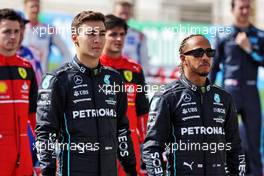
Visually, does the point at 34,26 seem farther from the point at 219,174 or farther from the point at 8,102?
the point at 219,174

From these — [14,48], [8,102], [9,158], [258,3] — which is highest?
[258,3]

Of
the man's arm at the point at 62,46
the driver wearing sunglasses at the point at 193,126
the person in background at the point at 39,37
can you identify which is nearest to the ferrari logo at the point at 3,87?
the driver wearing sunglasses at the point at 193,126

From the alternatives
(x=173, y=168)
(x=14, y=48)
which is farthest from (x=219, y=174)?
(x=14, y=48)

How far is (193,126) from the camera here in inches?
240

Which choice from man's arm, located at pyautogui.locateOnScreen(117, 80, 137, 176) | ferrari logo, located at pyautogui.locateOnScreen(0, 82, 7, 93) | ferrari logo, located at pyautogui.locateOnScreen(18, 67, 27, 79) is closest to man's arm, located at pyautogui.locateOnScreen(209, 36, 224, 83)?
ferrari logo, located at pyautogui.locateOnScreen(18, 67, 27, 79)

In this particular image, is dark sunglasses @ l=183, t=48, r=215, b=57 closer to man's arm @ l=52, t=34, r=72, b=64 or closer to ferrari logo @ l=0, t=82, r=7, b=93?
ferrari logo @ l=0, t=82, r=7, b=93

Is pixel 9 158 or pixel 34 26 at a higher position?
pixel 34 26

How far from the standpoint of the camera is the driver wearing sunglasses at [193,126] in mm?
6039

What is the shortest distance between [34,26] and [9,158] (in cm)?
400

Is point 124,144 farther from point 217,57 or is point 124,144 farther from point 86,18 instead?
point 217,57

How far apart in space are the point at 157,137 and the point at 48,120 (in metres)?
0.91

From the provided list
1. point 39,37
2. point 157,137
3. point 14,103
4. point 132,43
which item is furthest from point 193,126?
point 39,37

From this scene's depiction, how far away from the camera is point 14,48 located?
25.5ft

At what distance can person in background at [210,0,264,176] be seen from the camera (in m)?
10.8
